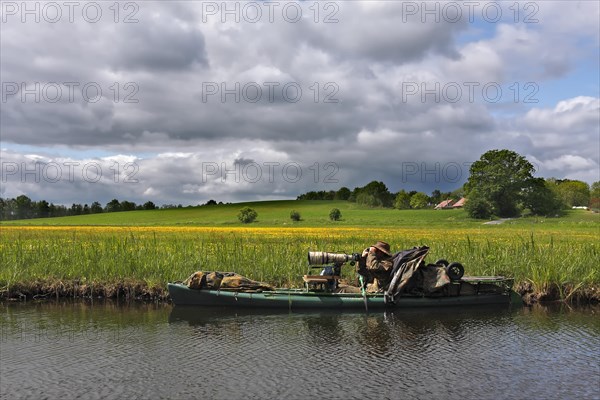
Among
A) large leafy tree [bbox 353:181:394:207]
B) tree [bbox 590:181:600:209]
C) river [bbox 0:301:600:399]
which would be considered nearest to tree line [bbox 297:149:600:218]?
tree [bbox 590:181:600:209]

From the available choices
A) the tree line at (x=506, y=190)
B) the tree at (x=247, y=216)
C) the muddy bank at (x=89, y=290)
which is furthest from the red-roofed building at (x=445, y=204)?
the muddy bank at (x=89, y=290)

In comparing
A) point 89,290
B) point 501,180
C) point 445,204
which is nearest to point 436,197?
point 445,204

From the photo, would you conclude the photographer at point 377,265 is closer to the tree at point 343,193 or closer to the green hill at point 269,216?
the green hill at point 269,216

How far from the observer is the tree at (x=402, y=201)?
14670 centimetres

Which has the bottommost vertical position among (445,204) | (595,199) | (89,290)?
(89,290)

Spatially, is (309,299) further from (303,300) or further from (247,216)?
(247,216)

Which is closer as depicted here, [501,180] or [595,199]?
[501,180]

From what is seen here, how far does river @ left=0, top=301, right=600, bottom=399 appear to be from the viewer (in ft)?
25.6

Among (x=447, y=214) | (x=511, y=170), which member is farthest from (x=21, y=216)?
(x=511, y=170)

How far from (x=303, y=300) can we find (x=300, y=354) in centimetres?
365

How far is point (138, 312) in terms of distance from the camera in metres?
13.9

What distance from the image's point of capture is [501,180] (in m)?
92.1

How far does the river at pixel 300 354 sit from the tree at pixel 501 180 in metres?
81.2

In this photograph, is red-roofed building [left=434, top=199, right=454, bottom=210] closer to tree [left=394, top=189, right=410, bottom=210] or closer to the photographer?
tree [left=394, top=189, right=410, bottom=210]
